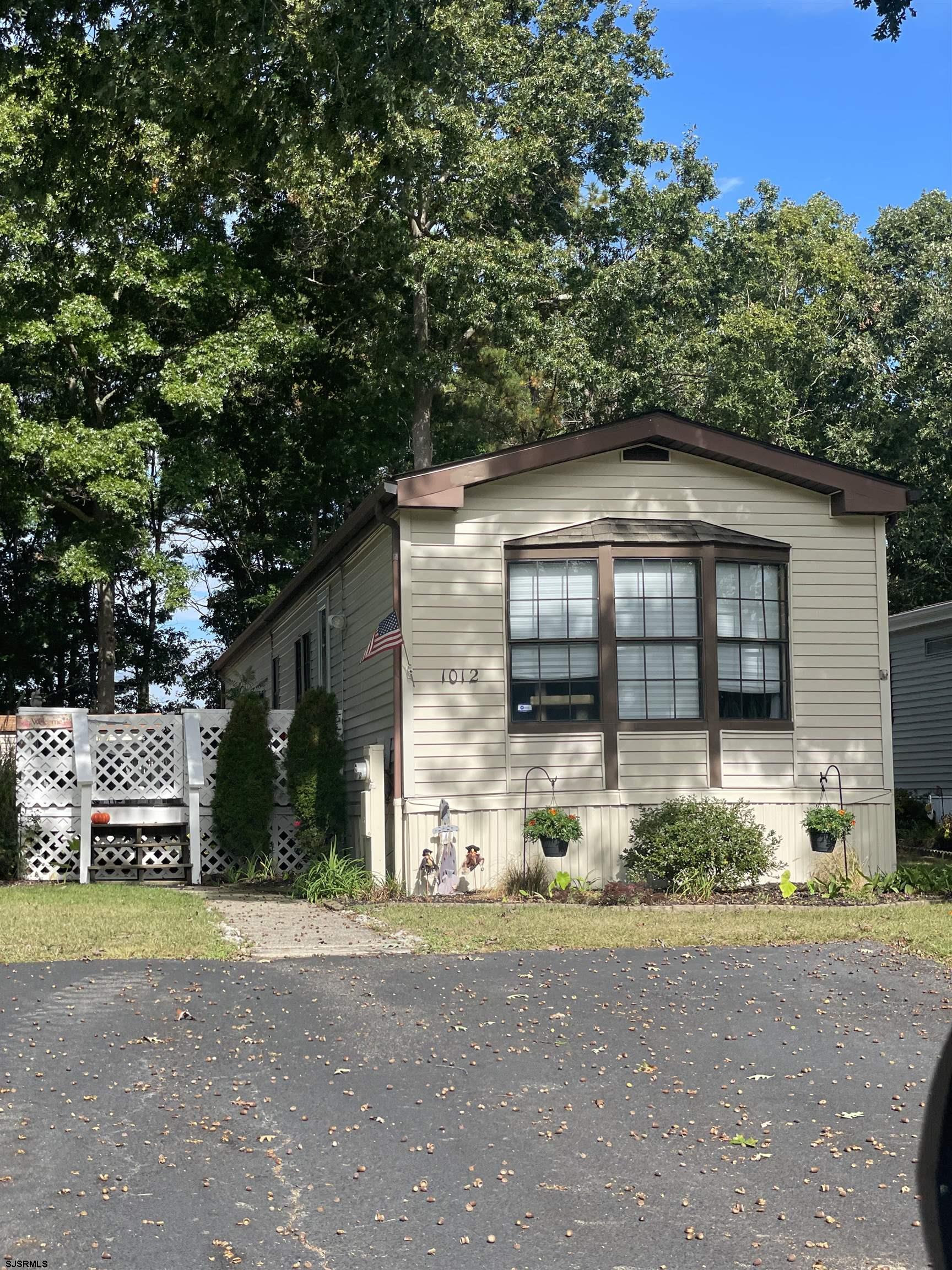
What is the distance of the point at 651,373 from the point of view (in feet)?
95.9

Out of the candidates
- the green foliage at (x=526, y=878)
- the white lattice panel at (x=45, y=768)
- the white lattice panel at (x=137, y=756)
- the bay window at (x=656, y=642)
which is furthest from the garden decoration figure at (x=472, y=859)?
the white lattice panel at (x=45, y=768)

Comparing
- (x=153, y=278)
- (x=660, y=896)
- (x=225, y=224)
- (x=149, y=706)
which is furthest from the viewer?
(x=149, y=706)

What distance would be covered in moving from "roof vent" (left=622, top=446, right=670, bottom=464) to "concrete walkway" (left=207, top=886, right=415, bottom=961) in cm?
553

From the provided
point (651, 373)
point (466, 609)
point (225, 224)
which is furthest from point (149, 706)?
point (466, 609)

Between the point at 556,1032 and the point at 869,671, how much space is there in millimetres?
8469

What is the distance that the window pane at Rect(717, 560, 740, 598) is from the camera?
14242 millimetres

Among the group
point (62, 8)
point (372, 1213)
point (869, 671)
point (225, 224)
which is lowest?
point (372, 1213)

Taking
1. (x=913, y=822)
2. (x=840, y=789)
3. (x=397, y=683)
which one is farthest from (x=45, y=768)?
(x=913, y=822)

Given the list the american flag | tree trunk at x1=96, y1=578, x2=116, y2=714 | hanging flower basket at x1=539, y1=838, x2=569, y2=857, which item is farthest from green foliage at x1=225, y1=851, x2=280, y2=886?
tree trunk at x1=96, y1=578, x2=116, y2=714

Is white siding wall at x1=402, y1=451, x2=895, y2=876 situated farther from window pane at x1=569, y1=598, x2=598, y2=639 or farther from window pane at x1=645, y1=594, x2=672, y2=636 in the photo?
window pane at x1=645, y1=594, x2=672, y2=636

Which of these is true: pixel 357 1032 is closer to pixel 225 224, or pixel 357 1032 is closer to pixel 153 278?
pixel 153 278

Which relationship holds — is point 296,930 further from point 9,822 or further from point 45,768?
point 45,768

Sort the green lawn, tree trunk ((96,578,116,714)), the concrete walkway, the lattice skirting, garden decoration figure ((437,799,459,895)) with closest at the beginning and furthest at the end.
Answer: the green lawn
the concrete walkway
garden decoration figure ((437,799,459,895))
the lattice skirting
tree trunk ((96,578,116,714))

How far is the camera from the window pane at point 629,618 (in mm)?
13984
